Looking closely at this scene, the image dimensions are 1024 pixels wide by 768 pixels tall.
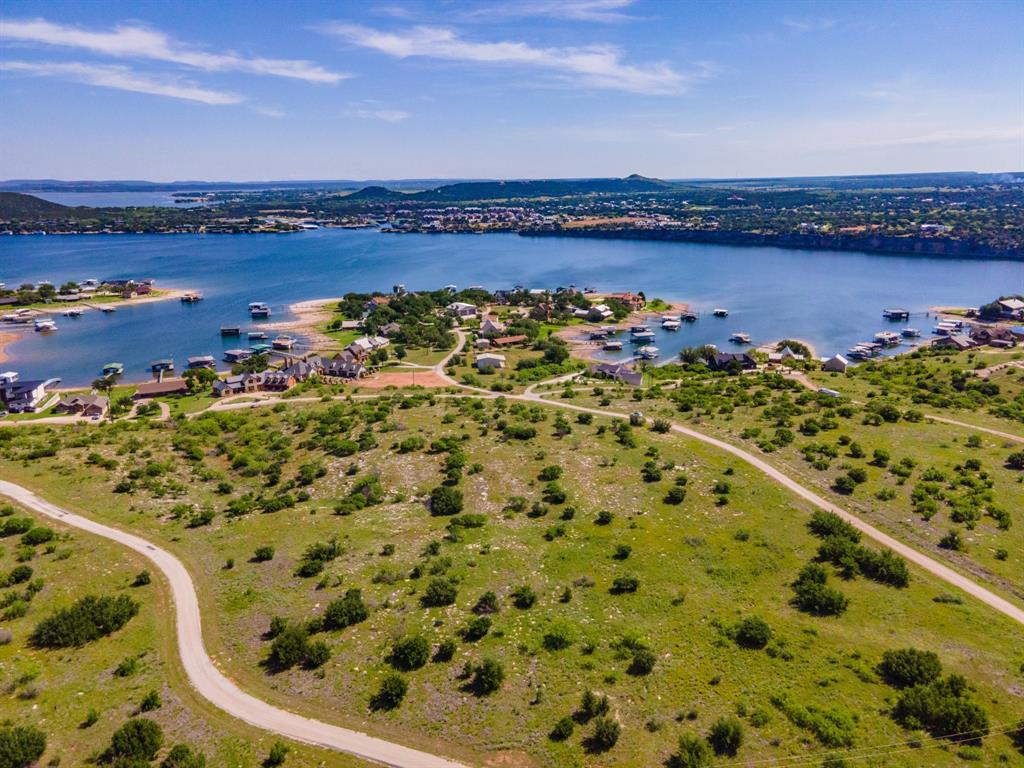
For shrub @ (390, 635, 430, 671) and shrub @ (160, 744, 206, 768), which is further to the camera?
shrub @ (390, 635, 430, 671)

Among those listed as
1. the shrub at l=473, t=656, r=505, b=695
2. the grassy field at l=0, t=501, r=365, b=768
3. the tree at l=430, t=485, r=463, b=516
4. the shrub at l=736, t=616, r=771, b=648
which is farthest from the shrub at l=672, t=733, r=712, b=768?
the tree at l=430, t=485, r=463, b=516

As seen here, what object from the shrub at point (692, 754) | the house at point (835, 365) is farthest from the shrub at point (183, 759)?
the house at point (835, 365)

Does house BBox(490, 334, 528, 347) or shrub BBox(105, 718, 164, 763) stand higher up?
house BBox(490, 334, 528, 347)

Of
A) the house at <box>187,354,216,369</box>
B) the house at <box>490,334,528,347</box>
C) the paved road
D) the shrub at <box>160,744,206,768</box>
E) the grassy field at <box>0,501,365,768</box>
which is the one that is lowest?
the paved road

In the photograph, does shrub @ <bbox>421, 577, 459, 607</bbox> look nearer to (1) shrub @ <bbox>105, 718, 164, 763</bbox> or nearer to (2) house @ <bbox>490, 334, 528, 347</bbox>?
(1) shrub @ <bbox>105, 718, 164, 763</bbox>

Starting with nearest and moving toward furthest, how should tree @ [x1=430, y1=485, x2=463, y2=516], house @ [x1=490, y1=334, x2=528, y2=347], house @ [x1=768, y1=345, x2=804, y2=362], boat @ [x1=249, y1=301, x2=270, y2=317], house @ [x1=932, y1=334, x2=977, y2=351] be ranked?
tree @ [x1=430, y1=485, x2=463, y2=516], house @ [x1=768, y1=345, x2=804, y2=362], house @ [x1=932, y1=334, x2=977, y2=351], house @ [x1=490, y1=334, x2=528, y2=347], boat @ [x1=249, y1=301, x2=270, y2=317]

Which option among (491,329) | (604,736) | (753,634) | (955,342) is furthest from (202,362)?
(955,342)
